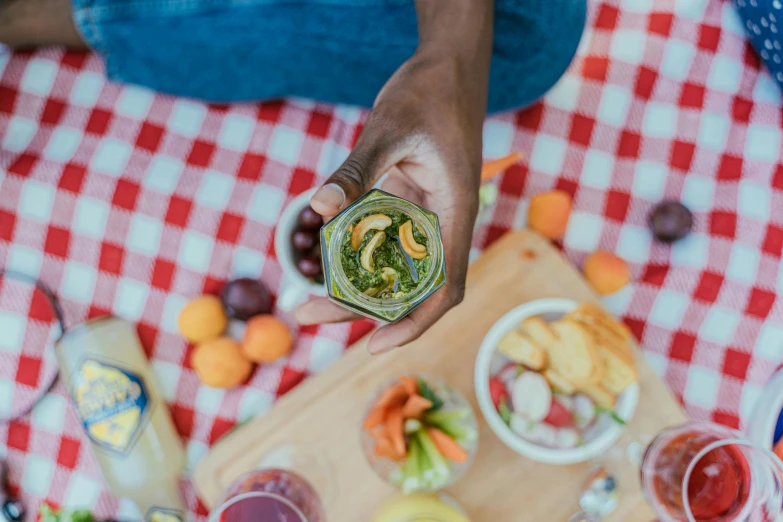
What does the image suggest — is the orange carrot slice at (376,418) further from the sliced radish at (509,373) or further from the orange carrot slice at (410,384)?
the sliced radish at (509,373)

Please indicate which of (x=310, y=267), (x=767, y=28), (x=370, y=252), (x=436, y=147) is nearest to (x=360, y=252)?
(x=370, y=252)

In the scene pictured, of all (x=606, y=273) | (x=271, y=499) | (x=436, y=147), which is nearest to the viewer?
(x=436, y=147)

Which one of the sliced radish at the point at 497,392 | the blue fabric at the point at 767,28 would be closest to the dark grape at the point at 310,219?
the sliced radish at the point at 497,392

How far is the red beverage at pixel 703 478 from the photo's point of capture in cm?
96

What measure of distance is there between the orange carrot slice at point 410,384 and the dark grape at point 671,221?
536 millimetres

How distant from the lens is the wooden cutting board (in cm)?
108

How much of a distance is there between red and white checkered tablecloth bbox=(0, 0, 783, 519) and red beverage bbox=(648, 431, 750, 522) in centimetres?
19

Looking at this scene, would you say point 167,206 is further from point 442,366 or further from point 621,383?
point 621,383

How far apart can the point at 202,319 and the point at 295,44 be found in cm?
50

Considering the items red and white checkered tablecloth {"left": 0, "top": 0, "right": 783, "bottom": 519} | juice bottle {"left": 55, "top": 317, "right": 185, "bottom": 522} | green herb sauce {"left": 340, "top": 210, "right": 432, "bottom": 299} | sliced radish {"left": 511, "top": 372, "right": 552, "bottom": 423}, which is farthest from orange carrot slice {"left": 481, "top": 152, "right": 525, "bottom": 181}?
juice bottle {"left": 55, "top": 317, "right": 185, "bottom": 522}

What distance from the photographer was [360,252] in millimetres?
697

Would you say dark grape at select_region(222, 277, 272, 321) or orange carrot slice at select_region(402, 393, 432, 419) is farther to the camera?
dark grape at select_region(222, 277, 272, 321)

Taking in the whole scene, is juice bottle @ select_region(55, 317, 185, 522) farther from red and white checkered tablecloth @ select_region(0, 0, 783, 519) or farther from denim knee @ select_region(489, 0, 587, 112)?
denim knee @ select_region(489, 0, 587, 112)

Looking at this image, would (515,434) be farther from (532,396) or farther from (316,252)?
(316,252)
